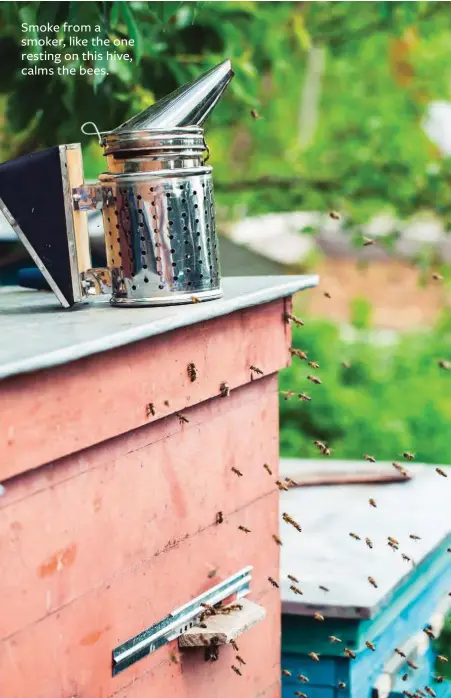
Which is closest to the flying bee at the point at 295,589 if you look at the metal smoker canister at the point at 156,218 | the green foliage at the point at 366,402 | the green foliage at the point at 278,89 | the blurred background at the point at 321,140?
the blurred background at the point at 321,140

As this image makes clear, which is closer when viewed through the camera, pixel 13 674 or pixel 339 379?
pixel 13 674

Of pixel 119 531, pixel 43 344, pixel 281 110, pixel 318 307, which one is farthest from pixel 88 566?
pixel 318 307

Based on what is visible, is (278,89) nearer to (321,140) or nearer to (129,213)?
(321,140)

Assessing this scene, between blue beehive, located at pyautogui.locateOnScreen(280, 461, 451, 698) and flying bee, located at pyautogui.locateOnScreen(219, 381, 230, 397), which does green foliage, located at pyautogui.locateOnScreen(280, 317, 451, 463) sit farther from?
flying bee, located at pyautogui.locateOnScreen(219, 381, 230, 397)

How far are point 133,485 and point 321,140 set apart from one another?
5084 millimetres

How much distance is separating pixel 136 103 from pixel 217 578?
1.86 m

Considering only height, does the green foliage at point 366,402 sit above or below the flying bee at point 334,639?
below

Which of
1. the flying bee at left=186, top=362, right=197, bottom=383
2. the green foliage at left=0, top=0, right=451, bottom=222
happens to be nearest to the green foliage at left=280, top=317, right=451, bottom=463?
the green foliage at left=0, top=0, right=451, bottom=222

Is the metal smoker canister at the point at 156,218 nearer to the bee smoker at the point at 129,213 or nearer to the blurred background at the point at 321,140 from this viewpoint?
the bee smoker at the point at 129,213

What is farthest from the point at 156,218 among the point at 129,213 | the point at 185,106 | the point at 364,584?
the point at 364,584

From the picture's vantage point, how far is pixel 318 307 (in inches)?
516

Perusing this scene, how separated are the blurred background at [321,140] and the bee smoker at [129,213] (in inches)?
29.4

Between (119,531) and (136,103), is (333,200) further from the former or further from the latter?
(119,531)

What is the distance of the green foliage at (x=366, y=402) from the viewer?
5.67 meters
